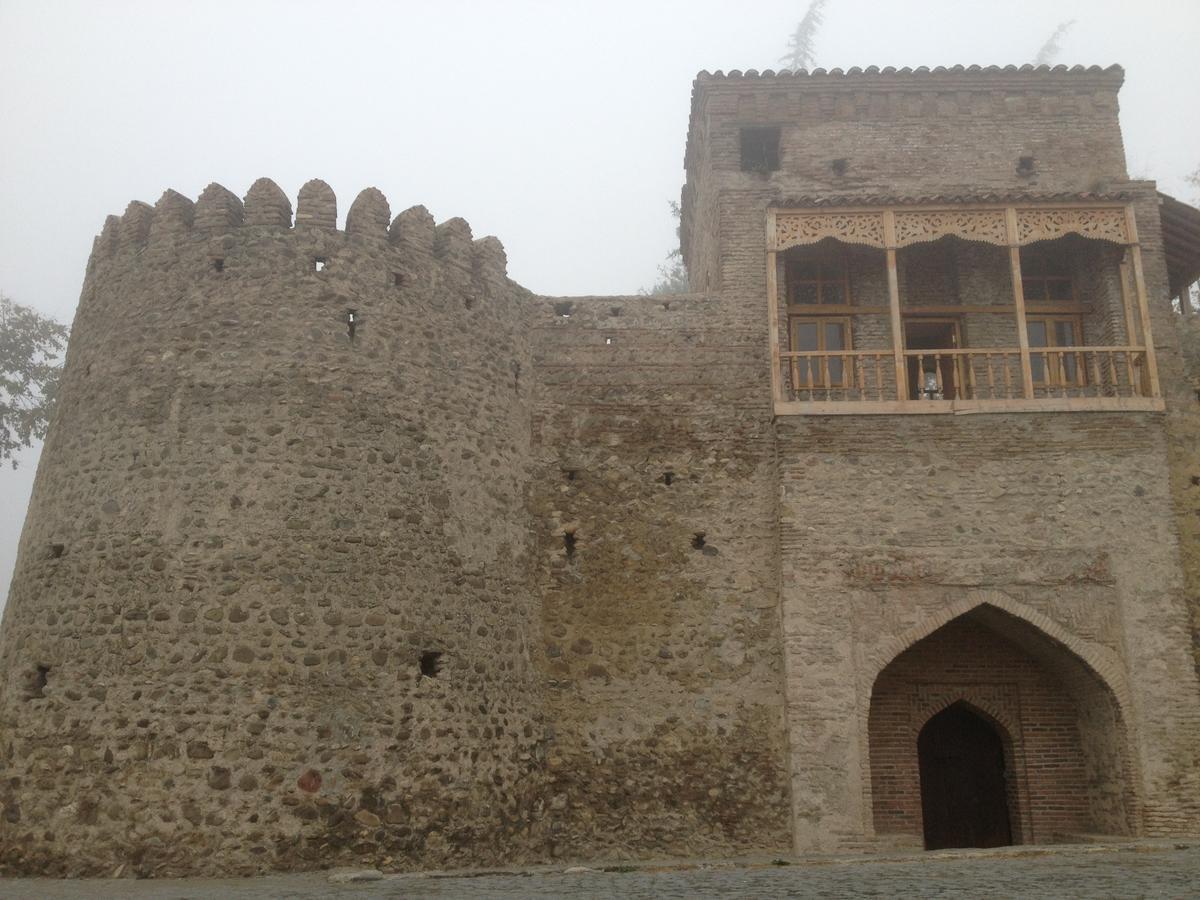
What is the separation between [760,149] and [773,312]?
331cm

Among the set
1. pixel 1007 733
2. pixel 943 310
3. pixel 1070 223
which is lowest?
pixel 1007 733

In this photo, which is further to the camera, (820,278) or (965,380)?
(820,278)

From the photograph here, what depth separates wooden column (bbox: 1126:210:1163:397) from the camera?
12.0 m

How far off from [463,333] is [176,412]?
304cm

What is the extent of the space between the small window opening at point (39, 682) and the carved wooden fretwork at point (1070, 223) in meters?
10.8

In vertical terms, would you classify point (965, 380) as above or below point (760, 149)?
below

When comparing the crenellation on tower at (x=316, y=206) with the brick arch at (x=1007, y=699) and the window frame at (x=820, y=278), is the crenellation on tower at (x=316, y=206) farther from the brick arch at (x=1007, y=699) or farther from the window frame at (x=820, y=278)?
the brick arch at (x=1007, y=699)

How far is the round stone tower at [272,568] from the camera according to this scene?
9117mm

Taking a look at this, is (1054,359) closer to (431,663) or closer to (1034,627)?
(1034,627)

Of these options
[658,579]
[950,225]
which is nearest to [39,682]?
[658,579]

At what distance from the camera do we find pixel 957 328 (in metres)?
13.4

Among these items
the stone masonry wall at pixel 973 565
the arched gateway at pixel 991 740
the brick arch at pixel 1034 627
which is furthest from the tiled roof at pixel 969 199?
the arched gateway at pixel 991 740

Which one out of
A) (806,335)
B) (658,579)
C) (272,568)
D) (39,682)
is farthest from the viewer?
(806,335)

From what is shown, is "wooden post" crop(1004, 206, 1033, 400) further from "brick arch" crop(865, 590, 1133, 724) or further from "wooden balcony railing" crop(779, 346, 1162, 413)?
"brick arch" crop(865, 590, 1133, 724)
